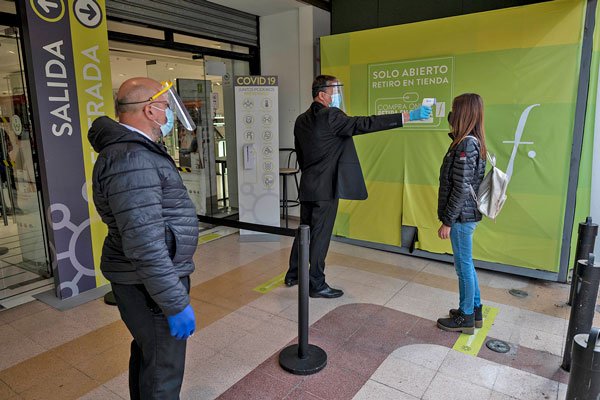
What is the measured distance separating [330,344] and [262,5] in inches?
168

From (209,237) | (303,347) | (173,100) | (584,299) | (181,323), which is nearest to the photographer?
(181,323)

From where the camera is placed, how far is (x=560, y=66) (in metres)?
3.53

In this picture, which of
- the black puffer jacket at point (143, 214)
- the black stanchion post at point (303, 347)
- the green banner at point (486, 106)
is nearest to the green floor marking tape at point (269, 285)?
the black stanchion post at point (303, 347)

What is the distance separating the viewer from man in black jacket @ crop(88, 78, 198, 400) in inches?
57.5

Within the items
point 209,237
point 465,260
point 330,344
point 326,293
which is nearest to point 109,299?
point 326,293

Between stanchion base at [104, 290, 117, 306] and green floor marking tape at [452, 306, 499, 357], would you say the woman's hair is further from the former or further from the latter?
stanchion base at [104, 290, 117, 306]

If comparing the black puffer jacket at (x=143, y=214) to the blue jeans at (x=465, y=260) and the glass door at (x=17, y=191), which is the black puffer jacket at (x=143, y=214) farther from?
the glass door at (x=17, y=191)

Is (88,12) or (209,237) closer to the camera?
(88,12)

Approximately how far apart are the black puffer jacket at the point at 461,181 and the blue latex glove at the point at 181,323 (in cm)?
180

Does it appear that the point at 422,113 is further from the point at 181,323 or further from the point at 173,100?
the point at 181,323

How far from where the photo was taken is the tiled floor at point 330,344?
94.5 inches

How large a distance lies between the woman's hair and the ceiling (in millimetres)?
3246

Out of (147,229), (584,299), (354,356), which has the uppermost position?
(147,229)

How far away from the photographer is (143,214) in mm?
1453
